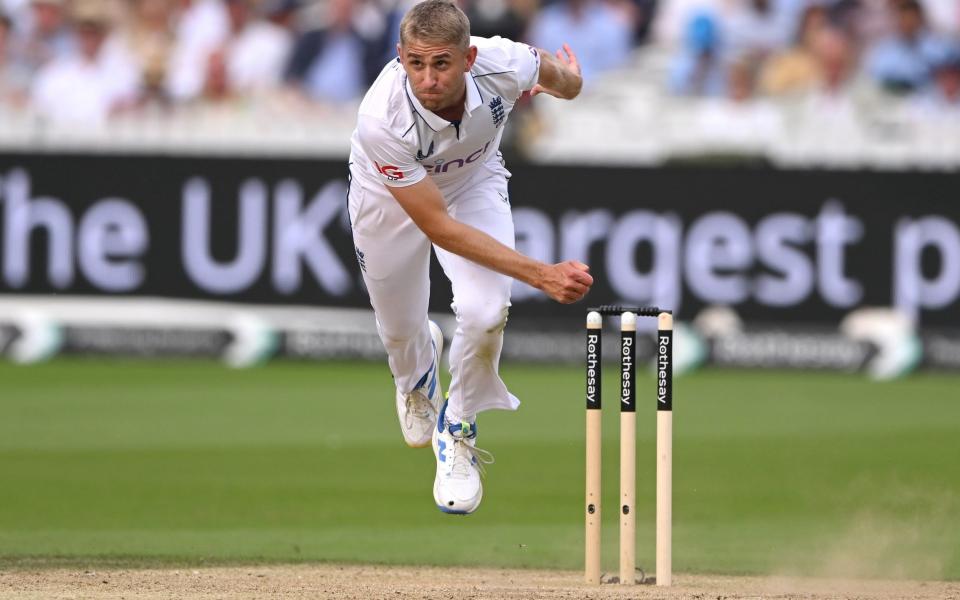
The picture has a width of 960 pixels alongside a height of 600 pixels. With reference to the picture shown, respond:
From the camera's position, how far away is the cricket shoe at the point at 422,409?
22.8 ft

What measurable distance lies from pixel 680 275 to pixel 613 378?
96 centimetres

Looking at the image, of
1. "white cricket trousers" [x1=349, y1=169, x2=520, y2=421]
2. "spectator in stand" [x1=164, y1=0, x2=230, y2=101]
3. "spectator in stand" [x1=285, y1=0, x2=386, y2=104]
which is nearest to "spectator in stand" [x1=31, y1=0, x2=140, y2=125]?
"spectator in stand" [x1=164, y1=0, x2=230, y2=101]

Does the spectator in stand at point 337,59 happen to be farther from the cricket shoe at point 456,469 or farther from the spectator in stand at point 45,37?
the cricket shoe at point 456,469

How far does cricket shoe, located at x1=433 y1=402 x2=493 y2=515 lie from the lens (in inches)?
249

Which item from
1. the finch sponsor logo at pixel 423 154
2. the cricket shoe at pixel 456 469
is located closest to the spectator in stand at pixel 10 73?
the cricket shoe at pixel 456 469

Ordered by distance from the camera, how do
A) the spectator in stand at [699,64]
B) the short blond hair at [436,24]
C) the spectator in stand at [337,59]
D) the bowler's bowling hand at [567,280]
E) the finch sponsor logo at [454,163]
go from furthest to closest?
the spectator in stand at [337,59], the spectator in stand at [699,64], the finch sponsor logo at [454,163], the short blond hair at [436,24], the bowler's bowling hand at [567,280]

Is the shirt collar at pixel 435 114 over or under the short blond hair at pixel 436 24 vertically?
under

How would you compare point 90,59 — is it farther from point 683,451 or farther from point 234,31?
point 683,451

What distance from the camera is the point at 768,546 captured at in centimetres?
746

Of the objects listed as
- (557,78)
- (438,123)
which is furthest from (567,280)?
(557,78)

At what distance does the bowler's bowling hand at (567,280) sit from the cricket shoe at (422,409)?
160cm

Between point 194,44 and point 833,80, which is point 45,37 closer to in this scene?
point 194,44

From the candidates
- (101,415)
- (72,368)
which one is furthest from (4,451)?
(72,368)

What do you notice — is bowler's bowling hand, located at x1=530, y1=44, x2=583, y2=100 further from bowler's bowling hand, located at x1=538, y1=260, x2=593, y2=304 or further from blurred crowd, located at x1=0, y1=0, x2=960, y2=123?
blurred crowd, located at x1=0, y1=0, x2=960, y2=123
